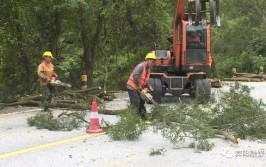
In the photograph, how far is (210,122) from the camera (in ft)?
30.8

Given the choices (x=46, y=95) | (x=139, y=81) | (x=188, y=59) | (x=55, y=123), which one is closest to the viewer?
(x=55, y=123)

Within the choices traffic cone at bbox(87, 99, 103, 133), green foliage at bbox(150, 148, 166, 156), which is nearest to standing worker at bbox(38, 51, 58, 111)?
traffic cone at bbox(87, 99, 103, 133)

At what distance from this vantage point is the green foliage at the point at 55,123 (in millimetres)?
9906

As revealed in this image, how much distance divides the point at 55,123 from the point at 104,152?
260 cm

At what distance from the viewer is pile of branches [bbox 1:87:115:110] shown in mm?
13266

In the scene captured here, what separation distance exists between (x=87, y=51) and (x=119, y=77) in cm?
331

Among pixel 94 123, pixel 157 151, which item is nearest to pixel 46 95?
pixel 94 123

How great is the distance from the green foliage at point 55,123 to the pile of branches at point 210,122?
5.27ft

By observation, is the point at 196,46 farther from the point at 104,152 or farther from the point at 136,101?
the point at 104,152

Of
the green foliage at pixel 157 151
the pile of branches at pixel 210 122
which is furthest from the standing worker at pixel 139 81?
the green foliage at pixel 157 151

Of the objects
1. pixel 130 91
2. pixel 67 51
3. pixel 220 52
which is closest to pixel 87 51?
pixel 67 51

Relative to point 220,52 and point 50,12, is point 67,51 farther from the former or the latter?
point 220,52

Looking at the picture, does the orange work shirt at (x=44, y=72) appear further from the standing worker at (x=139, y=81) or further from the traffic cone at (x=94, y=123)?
the traffic cone at (x=94, y=123)

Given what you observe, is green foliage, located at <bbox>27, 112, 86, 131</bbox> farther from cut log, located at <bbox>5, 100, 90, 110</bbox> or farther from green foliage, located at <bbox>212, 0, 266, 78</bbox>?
green foliage, located at <bbox>212, 0, 266, 78</bbox>
